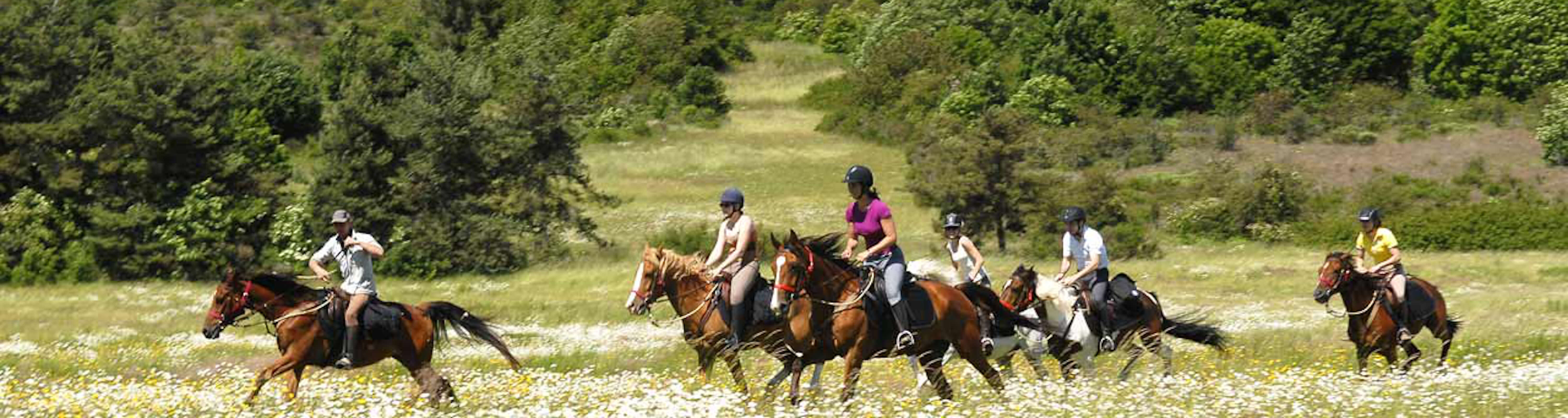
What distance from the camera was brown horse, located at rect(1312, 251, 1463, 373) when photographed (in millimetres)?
19641

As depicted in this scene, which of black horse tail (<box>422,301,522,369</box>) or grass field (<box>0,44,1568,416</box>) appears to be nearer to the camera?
grass field (<box>0,44,1568,416</box>)

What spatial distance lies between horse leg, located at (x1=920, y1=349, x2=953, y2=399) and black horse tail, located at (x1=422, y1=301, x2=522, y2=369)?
13.9 feet

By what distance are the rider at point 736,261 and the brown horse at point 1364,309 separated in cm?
661

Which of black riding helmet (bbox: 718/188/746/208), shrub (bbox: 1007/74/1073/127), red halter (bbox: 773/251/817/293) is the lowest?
shrub (bbox: 1007/74/1073/127)

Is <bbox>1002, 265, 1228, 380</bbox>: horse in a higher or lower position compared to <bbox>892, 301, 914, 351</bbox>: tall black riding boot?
lower

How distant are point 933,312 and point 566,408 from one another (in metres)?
3.94

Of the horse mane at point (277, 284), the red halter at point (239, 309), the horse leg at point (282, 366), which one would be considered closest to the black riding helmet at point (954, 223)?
the horse mane at point (277, 284)

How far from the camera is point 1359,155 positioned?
68000 millimetres

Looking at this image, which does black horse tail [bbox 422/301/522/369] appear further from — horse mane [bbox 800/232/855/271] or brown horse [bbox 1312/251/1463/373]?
brown horse [bbox 1312/251/1463/373]

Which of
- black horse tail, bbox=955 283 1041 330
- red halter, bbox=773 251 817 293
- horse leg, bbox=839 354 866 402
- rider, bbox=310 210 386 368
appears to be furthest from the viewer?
black horse tail, bbox=955 283 1041 330

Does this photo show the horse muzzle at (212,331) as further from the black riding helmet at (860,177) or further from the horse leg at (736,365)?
the black riding helmet at (860,177)

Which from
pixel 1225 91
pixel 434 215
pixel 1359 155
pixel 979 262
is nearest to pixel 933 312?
pixel 979 262

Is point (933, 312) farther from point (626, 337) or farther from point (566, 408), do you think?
point (626, 337)

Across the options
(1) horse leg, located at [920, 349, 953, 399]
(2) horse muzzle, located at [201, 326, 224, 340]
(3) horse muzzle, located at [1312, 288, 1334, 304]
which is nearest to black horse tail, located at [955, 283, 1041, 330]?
(1) horse leg, located at [920, 349, 953, 399]
